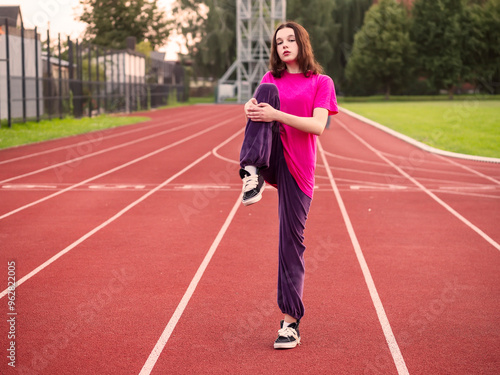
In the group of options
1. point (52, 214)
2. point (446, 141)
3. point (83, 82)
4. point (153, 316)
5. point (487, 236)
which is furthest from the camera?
point (83, 82)

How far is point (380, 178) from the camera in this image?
44.3 ft

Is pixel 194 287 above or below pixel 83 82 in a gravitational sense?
below

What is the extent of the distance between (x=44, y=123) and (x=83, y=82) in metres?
8.00

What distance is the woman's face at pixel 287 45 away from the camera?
407 cm

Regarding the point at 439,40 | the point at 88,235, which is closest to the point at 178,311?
the point at 88,235

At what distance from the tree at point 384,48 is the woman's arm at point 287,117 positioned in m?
67.7

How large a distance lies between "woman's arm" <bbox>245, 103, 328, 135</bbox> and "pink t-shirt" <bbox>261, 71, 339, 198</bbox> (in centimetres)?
9

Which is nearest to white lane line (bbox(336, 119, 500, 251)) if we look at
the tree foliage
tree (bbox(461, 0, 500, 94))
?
the tree foliage

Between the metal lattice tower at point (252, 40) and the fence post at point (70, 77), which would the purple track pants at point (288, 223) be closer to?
the fence post at point (70, 77)

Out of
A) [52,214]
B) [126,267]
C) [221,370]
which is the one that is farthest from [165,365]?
[52,214]

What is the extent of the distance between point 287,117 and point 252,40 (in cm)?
6264

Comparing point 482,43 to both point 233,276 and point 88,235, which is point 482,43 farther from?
point 233,276

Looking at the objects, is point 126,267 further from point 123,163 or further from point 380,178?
→ point 123,163

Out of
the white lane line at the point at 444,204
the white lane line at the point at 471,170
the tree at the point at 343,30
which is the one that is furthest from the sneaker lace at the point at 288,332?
the tree at the point at 343,30
